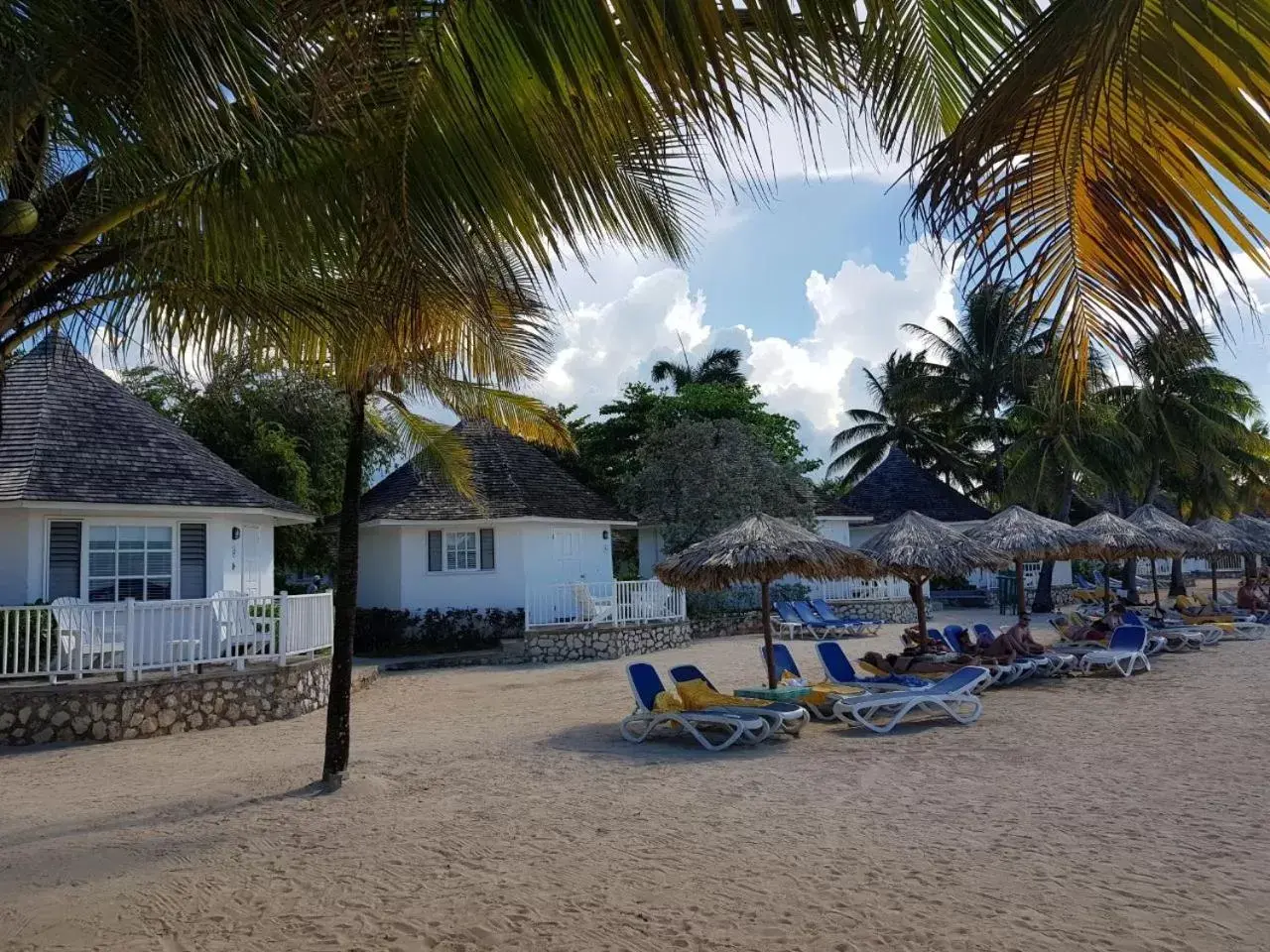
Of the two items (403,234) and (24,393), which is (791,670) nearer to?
(403,234)

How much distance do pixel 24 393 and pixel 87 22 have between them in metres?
16.0

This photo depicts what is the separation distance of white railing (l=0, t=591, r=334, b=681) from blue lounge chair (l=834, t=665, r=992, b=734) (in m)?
8.20

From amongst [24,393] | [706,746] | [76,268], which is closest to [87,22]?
[76,268]

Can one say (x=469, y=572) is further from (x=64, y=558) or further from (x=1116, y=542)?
(x=1116, y=542)

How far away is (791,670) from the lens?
14.0m

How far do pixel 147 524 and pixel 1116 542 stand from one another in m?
18.9

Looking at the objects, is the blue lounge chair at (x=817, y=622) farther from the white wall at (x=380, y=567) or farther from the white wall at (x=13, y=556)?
the white wall at (x=13, y=556)

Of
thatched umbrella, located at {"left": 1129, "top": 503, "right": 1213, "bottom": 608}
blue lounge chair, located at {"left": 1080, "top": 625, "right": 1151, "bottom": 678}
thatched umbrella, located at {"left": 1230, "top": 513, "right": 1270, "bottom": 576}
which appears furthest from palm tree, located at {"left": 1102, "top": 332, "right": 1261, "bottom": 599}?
blue lounge chair, located at {"left": 1080, "top": 625, "right": 1151, "bottom": 678}

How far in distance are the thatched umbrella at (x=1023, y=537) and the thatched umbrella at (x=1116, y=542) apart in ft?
1.75

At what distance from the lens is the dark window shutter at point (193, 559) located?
16500 mm

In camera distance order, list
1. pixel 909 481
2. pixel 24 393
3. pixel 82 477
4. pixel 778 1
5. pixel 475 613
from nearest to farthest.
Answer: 1. pixel 778 1
2. pixel 82 477
3. pixel 24 393
4. pixel 475 613
5. pixel 909 481

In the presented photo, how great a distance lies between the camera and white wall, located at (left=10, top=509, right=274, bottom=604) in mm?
14742

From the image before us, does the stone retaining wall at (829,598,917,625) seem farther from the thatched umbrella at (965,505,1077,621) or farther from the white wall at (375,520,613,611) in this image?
the white wall at (375,520,613,611)

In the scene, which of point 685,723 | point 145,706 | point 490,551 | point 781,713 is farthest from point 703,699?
point 490,551
